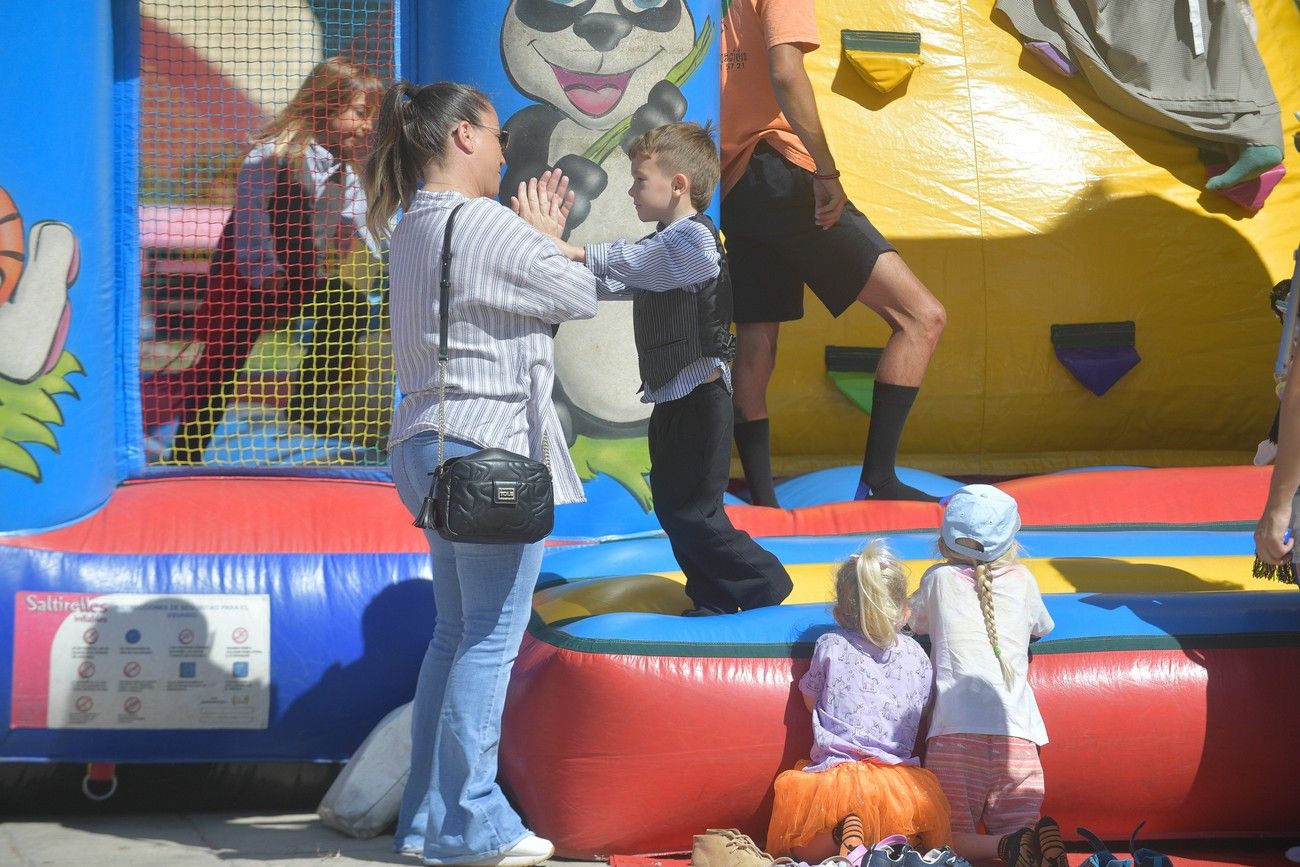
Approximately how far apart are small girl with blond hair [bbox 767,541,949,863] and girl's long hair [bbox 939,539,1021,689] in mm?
125

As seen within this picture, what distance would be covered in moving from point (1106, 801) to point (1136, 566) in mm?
661

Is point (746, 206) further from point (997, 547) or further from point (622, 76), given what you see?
point (997, 547)

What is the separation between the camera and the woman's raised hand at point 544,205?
283cm

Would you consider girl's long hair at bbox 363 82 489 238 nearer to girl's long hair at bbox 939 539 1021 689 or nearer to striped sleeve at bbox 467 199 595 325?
striped sleeve at bbox 467 199 595 325

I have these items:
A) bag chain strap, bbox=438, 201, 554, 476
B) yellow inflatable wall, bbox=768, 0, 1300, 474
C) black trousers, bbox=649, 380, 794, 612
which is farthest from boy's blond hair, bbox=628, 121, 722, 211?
yellow inflatable wall, bbox=768, 0, 1300, 474

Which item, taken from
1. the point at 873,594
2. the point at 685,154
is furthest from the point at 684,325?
the point at 873,594

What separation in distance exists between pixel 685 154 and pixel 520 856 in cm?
137

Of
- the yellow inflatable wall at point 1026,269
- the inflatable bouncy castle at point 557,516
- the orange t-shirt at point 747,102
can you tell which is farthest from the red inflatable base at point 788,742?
the yellow inflatable wall at point 1026,269

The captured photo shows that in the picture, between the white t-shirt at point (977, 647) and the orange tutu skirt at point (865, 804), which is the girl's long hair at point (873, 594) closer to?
the white t-shirt at point (977, 647)

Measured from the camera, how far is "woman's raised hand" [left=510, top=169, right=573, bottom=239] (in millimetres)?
2828

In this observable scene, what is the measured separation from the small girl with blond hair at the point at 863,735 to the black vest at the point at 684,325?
1.70 ft

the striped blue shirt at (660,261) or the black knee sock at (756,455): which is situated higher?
the striped blue shirt at (660,261)

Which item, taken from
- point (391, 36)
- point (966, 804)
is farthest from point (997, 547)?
point (391, 36)

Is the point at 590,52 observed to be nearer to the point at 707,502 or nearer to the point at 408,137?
the point at 408,137
